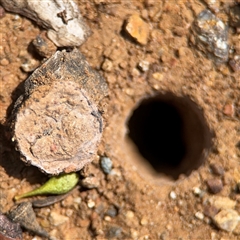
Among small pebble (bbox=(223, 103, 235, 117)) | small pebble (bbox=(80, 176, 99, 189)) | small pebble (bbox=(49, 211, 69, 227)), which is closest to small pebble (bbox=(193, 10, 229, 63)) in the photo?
small pebble (bbox=(223, 103, 235, 117))

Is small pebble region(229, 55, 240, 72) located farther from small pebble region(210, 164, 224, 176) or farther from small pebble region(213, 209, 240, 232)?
small pebble region(213, 209, 240, 232)

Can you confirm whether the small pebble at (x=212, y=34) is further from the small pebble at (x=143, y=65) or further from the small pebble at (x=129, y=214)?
the small pebble at (x=129, y=214)

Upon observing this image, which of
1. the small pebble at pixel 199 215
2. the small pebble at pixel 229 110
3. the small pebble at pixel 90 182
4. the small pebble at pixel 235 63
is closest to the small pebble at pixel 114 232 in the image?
the small pebble at pixel 90 182

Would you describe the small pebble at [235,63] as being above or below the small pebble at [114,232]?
above

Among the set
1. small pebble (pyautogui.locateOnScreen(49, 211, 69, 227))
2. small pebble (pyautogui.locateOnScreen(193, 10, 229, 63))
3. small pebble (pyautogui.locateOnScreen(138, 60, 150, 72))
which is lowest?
small pebble (pyautogui.locateOnScreen(49, 211, 69, 227))

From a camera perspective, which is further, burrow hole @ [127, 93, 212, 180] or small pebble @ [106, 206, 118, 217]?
burrow hole @ [127, 93, 212, 180]

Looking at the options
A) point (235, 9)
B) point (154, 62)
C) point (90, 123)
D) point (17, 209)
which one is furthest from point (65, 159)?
point (235, 9)

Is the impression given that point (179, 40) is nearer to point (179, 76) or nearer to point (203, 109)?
point (179, 76)
